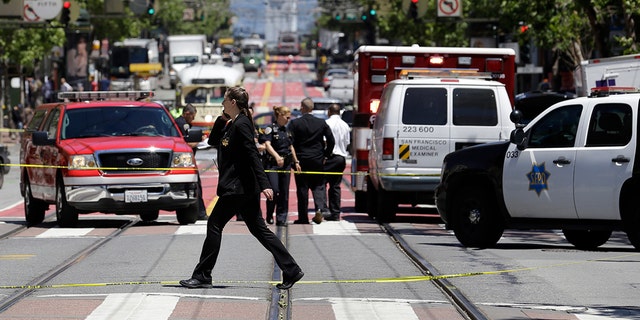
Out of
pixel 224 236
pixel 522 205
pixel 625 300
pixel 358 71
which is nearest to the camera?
pixel 625 300

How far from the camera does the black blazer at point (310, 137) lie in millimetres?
21516

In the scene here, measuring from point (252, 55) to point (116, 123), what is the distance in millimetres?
120029

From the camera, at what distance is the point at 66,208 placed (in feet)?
67.5

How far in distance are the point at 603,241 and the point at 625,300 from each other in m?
5.37

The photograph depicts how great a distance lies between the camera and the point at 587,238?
17422mm

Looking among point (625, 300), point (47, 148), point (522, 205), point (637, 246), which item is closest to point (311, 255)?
point (522, 205)

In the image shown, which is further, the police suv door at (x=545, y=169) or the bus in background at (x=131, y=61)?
the bus in background at (x=131, y=61)

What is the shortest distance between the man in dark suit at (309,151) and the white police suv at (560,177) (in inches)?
161

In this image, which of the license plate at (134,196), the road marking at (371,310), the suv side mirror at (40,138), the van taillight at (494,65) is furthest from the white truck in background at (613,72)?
the road marking at (371,310)

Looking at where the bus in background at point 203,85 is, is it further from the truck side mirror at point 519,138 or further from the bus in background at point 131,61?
the truck side mirror at point 519,138

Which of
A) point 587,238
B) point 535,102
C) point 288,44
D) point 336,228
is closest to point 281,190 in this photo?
point 336,228

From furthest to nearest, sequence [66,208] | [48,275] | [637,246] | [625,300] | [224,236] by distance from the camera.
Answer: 1. [66,208]
2. [224,236]
3. [637,246]
4. [48,275]
5. [625,300]

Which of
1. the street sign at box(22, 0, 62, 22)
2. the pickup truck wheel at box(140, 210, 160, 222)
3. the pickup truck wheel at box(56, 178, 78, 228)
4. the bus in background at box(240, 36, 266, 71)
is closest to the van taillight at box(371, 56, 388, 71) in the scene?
the pickup truck wheel at box(140, 210, 160, 222)

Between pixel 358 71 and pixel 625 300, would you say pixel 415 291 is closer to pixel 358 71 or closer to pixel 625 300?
pixel 625 300
